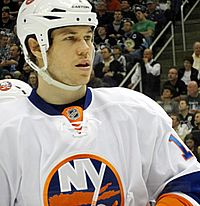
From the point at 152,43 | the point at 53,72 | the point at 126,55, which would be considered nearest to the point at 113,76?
the point at 126,55

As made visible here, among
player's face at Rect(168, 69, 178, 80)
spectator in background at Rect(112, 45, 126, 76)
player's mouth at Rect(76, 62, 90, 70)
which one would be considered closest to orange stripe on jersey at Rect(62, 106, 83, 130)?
player's mouth at Rect(76, 62, 90, 70)

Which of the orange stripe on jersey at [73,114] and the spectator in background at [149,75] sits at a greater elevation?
the orange stripe on jersey at [73,114]

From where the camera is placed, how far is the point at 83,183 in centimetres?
194

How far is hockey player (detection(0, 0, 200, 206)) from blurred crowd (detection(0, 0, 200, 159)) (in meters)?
2.52

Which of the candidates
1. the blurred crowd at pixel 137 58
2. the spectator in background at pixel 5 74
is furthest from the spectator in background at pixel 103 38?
the spectator in background at pixel 5 74

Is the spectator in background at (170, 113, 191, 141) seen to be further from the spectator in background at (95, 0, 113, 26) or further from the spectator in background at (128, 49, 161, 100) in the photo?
the spectator in background at (95, 0, 113, 26)

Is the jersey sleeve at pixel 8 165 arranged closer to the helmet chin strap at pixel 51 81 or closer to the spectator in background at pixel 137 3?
the helmet chin strap at pixel 51 81

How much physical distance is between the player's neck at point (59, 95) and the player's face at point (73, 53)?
0.04m

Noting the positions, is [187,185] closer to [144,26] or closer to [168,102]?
[168,102]

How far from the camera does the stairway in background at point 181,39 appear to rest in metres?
7.83

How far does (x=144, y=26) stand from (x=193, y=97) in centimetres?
277

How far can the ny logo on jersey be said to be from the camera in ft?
6.32

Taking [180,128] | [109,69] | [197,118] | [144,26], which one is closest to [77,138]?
[180,128]

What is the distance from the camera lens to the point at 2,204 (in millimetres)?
1959
